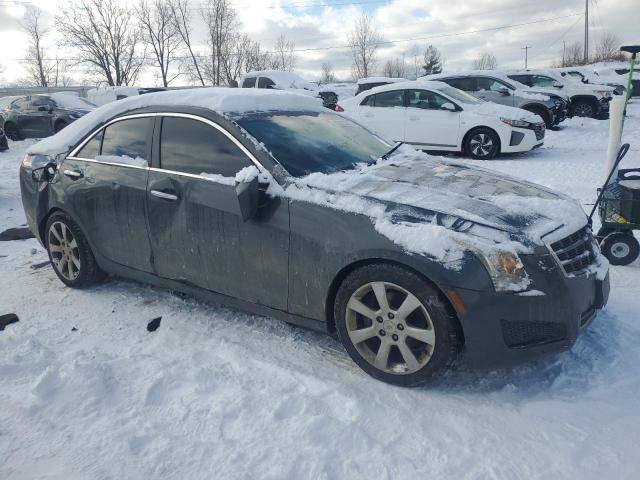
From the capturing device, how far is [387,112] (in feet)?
36.9

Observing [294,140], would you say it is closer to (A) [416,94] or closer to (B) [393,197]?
(B) [393,197]

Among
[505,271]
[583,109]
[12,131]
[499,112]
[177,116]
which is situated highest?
[583,109]

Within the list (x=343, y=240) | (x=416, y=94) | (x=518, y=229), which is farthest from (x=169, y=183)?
(x=416, y=94)

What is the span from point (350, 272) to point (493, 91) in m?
12.4

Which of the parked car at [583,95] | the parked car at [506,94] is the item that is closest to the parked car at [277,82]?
the parked car at [506,94]

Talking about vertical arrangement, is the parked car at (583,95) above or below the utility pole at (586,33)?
below

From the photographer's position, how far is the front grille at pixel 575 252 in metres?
2.74

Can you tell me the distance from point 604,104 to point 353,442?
1731 cm

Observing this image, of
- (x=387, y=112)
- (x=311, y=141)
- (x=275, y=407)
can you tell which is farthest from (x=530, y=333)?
(x=387, y=112)

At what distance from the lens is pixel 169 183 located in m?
3.59

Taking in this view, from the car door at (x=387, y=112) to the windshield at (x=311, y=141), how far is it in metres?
7.14

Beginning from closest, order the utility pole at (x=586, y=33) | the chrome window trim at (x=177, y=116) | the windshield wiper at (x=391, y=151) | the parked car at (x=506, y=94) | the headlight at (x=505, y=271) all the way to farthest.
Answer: the headlight at (x=505, y=271) → the chrome window trim at (x=177, y=116) → the windshield wiper at (x=391, y=151) → the parked car at (x=506, y=94) → the utility pole at (x=586, y=33)

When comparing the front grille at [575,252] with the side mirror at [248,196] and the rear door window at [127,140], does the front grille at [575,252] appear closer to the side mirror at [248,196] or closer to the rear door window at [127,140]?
the side mirror at [248,196]

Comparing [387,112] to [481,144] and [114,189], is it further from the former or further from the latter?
[114,189]
